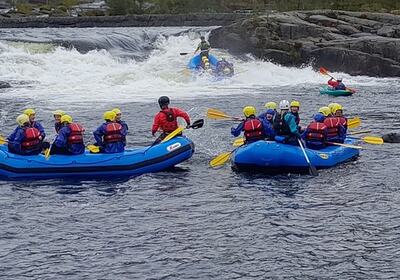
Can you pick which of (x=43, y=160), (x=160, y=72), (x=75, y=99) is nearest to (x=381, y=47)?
(x=160, y=72)

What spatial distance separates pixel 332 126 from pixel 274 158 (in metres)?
1.88

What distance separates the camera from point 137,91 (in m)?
27.8

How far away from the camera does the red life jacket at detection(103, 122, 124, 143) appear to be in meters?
14.2

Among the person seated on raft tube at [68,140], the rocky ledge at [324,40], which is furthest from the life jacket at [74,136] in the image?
the rocky ledge at [324,40]

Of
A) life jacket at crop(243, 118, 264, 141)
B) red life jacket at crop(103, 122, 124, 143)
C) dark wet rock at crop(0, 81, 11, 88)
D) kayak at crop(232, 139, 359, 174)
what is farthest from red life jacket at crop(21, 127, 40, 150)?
dark wet rock at crop(0, 81, 11, 88)

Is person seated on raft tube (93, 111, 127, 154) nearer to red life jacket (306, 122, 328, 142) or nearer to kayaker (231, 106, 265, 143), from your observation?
kayaker (231, 106, 265, 143)

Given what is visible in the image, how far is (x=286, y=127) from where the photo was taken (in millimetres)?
14273

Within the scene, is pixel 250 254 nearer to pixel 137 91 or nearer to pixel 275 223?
pixel 275 223

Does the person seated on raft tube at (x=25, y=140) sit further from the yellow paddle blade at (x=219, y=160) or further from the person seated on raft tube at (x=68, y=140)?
the yellow paddle blade at (x=219, y=160)

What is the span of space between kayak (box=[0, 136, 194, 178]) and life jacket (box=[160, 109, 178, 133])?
0.70 meters

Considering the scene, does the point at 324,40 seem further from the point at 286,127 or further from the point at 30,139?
the point at 30,139

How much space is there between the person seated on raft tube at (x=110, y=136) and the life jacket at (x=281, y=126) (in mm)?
3083

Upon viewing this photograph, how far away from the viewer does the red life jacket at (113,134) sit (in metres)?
14.2

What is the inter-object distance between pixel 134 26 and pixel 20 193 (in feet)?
142
